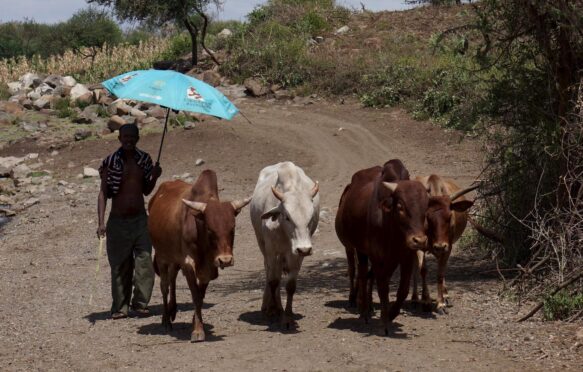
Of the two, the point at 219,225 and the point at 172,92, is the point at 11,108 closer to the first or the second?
the point at 172,92

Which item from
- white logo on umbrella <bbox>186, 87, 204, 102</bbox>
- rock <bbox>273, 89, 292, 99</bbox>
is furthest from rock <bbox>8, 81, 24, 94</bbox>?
white logo on umbrella <bbox>186, 87, 204, 102</bbox>

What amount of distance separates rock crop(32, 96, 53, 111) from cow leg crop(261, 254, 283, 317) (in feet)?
66.3

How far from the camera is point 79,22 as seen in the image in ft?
175

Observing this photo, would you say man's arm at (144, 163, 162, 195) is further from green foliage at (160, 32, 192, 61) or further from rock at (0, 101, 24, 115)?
green foliage at (160, 32, 192, 61)

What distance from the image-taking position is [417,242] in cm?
789

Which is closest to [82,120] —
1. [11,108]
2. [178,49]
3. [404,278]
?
[11,108]

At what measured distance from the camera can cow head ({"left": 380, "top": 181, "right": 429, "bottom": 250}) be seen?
26.0 feet

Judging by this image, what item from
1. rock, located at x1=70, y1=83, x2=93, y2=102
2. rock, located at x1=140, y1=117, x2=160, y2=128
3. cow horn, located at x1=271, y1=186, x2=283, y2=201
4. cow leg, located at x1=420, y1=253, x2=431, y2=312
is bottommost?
cow leg, located at x1=420, y1=253, x2=431, y2=312

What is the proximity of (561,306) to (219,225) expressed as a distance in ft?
9.92

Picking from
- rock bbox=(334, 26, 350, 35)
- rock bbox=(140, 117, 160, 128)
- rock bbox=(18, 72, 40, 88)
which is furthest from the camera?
rock bbox=(334, 26, 350, 35)

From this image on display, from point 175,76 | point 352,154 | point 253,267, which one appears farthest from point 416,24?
point 175,76

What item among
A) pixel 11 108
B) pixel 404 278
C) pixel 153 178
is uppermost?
pixel 11 108

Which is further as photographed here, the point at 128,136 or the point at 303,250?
the point at 128,136

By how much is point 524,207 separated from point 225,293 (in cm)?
343
